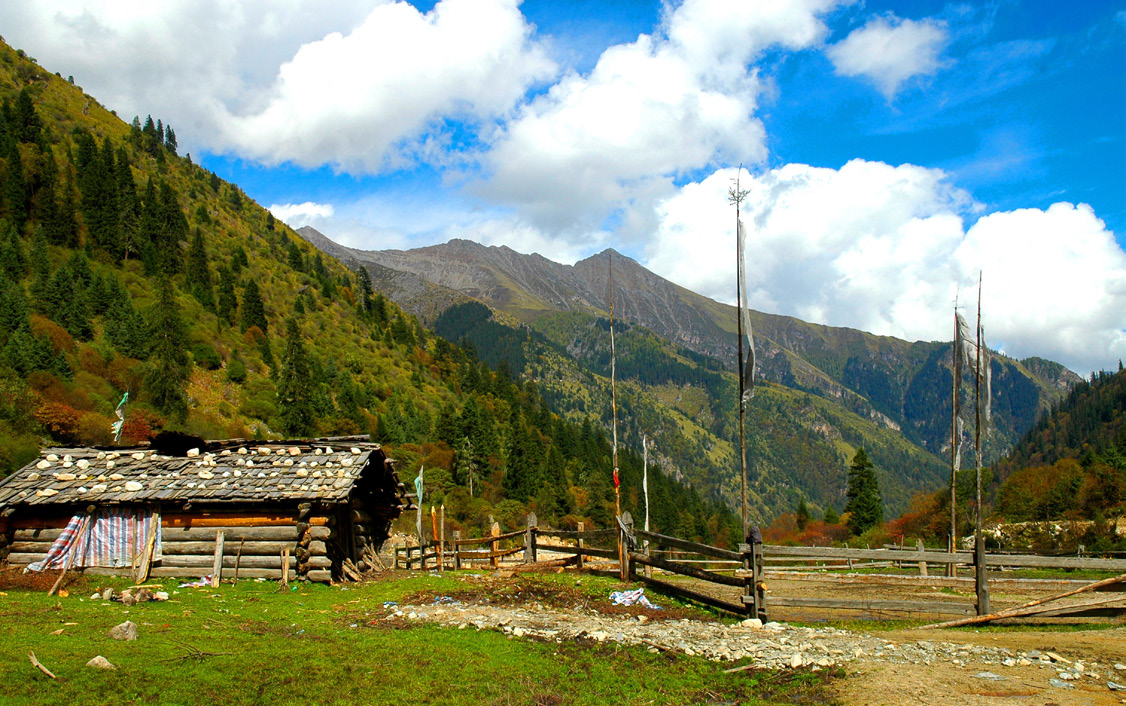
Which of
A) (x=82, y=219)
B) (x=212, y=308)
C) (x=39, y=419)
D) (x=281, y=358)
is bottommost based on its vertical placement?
(x=39, y=419)

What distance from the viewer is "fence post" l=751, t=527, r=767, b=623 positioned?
1286 centimetres

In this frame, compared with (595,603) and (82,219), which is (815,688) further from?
(82,219)

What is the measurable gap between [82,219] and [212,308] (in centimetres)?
1601

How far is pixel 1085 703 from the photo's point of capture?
7.79 metres

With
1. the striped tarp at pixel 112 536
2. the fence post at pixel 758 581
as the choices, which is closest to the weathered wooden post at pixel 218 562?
the striped tarp at pixel 112 536

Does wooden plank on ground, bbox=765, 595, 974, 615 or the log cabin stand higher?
the log cabin

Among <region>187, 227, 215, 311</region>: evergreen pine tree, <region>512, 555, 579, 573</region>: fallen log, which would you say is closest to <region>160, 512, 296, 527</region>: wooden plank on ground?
<region>512, 555, 579, 573</region>: fallen log

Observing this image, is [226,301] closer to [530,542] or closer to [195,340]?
[195,340]

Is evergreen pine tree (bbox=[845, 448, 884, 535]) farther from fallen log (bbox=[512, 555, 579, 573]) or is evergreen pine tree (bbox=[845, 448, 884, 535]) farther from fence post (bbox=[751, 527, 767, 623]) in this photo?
fence post (bbox=[751, 527, 767, 623])

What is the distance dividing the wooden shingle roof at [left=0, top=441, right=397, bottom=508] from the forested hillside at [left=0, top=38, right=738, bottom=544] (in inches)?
697

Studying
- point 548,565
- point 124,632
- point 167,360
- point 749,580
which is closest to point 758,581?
point 749,580

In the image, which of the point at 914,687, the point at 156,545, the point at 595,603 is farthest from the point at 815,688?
the point at 156,545

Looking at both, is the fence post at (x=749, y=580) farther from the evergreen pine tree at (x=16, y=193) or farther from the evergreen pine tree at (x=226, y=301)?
the evergreen pine tree at (x=16, y=193)

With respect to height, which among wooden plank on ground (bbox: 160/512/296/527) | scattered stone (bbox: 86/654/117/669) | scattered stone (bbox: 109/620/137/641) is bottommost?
scattered stone (bbox: 109/620/137/641)
